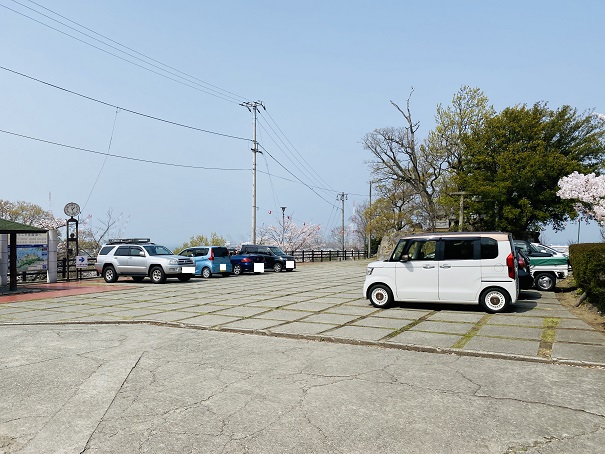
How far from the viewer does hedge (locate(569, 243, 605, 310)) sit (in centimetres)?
942

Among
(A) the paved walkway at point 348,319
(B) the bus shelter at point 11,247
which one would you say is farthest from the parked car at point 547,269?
(B) the bus shelter at point 11,247

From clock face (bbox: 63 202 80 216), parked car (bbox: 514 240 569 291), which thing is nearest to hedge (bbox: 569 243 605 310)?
parked car (bbox: 514 240 569 291)

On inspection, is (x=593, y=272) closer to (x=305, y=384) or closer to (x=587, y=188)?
(x=305, y=384)

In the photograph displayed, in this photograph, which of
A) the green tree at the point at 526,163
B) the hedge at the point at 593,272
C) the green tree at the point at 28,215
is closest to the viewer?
the hedge at the point at 593,272

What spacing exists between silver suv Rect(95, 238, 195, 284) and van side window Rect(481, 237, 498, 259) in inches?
530

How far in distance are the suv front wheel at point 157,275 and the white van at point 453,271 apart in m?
11.8

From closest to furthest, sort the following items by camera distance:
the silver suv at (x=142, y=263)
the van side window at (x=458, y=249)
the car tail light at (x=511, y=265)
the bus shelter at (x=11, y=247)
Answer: the car tail light at (x=511, y=265)
the van side window at (x=458, y=249)
the bus shelter at (x=11, y=247)
the silver suv at (x=142, y=263)

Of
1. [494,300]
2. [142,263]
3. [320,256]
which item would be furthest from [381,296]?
[320,256]

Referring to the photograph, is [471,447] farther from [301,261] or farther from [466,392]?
[301,261]

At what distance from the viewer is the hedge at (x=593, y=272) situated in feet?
30.9

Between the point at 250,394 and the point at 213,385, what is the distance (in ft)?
1.88

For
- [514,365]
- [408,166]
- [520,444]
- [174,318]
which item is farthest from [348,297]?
[408,166]

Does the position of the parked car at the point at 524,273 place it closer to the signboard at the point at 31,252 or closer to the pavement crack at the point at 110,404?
the pavement crack at the point at 110,404

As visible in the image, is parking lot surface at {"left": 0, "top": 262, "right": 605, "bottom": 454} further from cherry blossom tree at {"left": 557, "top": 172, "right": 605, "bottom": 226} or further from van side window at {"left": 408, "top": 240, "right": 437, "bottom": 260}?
cherry blossom tree at {"left": 557, "top": 172, "right": 605, "bottom": 226}
